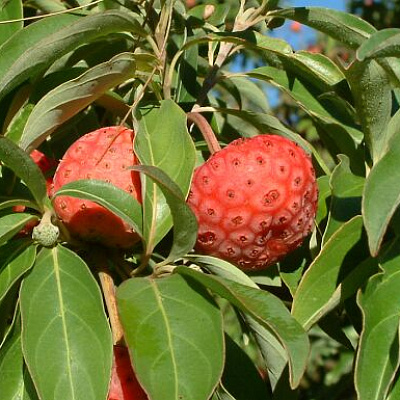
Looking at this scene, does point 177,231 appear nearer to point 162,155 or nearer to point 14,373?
point 162,155

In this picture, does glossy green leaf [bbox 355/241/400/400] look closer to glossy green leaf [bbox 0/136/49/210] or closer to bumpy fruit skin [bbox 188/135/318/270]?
bumpy fruit skin [bbox 188/135/318/270]

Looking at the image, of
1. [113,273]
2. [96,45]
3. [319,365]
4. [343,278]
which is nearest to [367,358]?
[343,278]

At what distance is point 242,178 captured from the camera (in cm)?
124

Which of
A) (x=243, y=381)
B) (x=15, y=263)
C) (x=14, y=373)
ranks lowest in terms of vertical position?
(x=243, y=381)

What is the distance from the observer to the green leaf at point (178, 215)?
1.01 m

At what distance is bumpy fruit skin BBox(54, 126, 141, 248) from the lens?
3.99ft

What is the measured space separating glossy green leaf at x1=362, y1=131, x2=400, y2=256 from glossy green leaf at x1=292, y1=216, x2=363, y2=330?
0.43 feet

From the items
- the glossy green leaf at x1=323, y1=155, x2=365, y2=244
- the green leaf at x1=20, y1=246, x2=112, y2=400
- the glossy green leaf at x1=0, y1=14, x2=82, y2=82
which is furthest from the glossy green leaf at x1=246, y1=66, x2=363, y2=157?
the green leaf at x1=20, y1=246, x2=112, y2=400

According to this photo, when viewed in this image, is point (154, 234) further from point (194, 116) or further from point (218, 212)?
point (194, 116)

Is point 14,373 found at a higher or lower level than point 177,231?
lower

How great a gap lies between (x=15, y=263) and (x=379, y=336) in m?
0.48

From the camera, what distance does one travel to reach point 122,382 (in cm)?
112

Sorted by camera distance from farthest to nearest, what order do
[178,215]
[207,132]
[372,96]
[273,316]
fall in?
[207,132] → [372,96] → [178,215] → [273,316]

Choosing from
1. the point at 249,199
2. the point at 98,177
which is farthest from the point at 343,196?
the point at 98,177
